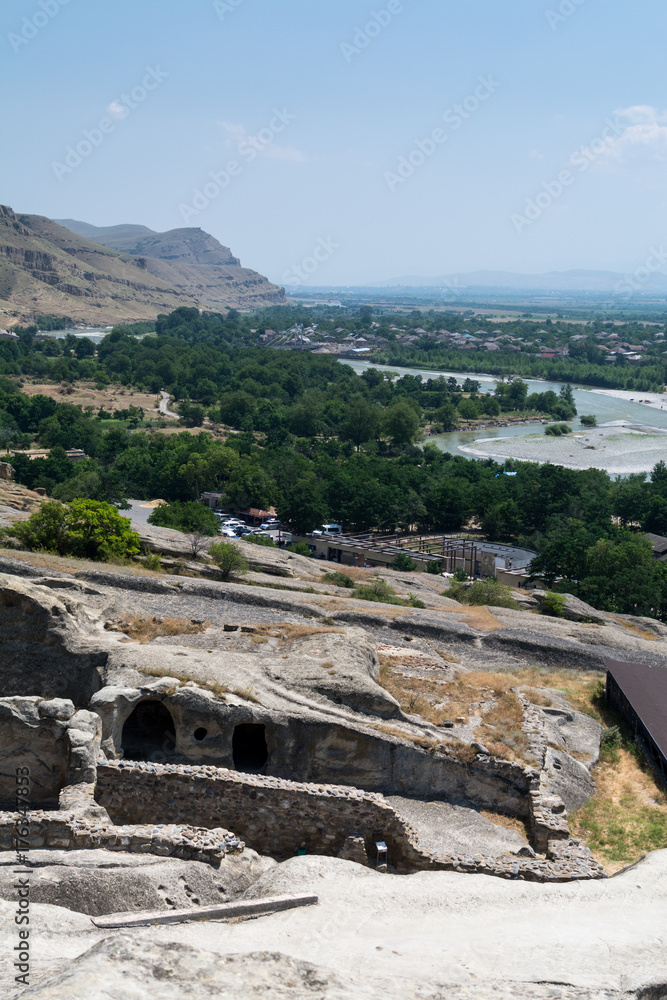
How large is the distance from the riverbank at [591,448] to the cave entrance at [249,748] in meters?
58.0

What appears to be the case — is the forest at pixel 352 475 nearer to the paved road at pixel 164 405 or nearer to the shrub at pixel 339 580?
the paved road at pixel 164 405

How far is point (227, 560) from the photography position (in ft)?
82.5

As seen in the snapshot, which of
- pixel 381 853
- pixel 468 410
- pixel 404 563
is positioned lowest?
pixel 404 563

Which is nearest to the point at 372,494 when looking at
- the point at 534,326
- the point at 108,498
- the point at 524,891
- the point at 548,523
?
the point at 548,523

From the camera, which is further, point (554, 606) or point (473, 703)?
point (554, 606)

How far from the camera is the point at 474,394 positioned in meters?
104

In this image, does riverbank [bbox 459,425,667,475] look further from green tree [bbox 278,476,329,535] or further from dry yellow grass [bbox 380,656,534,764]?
dry yellow grass [bbox 380,656,534,764]

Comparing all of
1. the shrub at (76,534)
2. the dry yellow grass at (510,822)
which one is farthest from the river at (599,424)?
the dry yellow grass at (510,822)

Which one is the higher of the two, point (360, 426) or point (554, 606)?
point (360, 426)

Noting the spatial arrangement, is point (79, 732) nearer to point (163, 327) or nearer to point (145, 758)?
point (145, 758)

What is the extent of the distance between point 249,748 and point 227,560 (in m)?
10.9

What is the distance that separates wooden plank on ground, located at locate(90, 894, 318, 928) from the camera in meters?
8.34

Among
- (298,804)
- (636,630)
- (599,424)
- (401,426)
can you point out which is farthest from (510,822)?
(599,424)

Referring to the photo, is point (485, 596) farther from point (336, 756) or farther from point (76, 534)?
→ point (336, 756)
